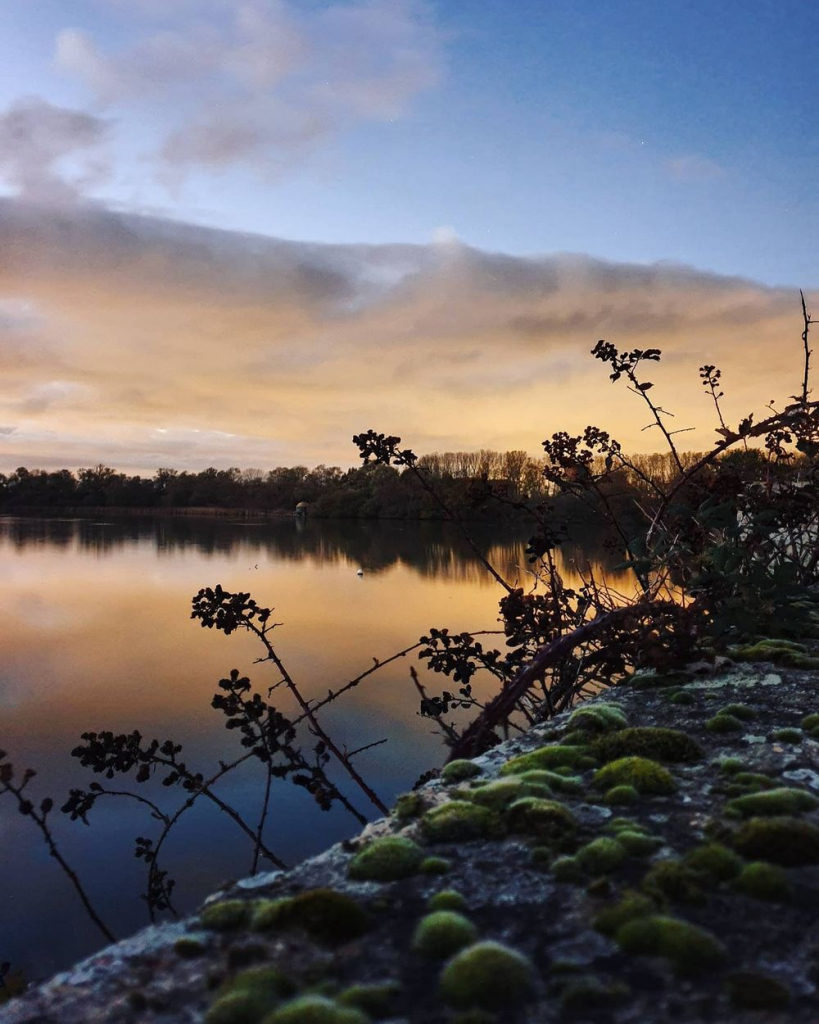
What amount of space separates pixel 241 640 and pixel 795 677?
17586 mm

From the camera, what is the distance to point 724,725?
2.64 meters

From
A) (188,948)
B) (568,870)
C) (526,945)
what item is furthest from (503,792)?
(188,948)

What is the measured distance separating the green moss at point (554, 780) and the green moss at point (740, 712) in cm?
84

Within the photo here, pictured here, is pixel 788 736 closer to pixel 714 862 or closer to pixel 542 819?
pixel 714 862

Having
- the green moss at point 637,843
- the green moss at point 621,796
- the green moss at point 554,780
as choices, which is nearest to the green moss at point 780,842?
the green moss at point 637,843

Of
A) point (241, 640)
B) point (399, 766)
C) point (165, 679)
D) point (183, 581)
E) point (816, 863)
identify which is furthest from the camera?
point (183, 581)

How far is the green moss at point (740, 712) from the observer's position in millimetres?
2753

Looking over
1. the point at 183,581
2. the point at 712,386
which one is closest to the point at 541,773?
the point at 712,386

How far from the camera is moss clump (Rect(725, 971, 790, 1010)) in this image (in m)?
1.21

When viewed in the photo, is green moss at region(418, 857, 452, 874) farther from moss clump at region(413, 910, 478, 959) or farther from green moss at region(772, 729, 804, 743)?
green moss at region(772, 729, 804, 743)

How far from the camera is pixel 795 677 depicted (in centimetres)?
326

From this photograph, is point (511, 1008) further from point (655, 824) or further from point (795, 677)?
point (795, 677)

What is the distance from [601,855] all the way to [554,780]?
1.58 ft

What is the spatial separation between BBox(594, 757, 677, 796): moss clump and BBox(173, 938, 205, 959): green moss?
125cm
